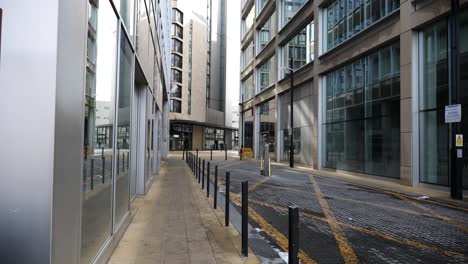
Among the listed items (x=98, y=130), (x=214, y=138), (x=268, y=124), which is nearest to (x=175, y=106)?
(x=214, y=138)

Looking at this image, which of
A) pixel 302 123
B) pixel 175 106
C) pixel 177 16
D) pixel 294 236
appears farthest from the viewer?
pixel 177 16

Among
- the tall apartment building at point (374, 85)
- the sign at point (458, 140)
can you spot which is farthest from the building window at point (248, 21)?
the sign at point (458, 140)

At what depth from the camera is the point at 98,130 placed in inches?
187

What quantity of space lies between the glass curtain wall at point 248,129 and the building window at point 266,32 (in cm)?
792

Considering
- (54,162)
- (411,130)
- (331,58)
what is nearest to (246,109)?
(331,58)

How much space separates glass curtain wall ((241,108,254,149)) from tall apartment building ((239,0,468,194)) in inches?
427

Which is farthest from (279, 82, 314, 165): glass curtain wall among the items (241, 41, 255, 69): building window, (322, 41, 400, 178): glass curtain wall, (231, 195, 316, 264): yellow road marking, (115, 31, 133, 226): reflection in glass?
(115, 31, 133, 226): reflection in glass

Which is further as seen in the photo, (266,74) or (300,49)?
(266,74)

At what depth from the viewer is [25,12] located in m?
2.68

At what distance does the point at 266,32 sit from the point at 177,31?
32.4 m

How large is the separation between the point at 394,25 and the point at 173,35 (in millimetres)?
55246

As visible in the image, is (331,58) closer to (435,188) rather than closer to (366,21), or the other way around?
(366,21)

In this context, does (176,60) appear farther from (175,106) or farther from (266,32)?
(266,32)

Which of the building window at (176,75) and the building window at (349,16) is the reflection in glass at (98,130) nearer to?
the building window at (349,16)
